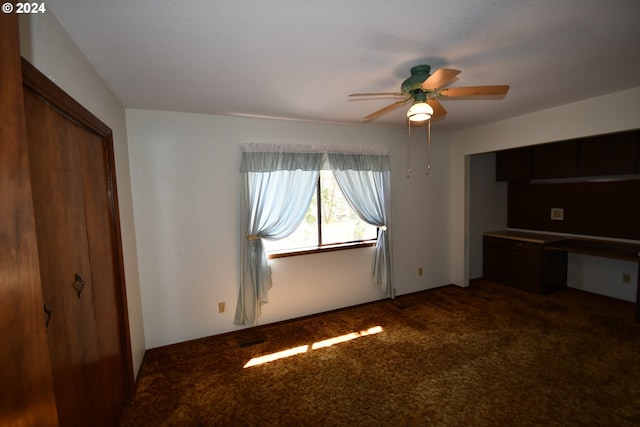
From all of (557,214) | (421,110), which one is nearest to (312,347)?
(421,110)

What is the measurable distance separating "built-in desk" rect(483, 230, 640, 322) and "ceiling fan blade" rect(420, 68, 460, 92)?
3.31 metres

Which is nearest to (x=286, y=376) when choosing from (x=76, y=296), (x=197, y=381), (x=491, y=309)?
(x=197, y=381)

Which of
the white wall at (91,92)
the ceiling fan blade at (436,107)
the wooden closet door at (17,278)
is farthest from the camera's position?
the ceiling fan blade at (436,107)

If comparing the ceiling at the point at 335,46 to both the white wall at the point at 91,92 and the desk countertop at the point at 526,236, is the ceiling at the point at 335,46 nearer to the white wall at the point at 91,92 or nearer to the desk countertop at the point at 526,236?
the white wall at the point at 91,92

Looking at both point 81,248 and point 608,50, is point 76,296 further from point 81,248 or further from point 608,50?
point 608,50

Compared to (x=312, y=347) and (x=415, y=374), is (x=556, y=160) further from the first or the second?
(x=312, y=347)

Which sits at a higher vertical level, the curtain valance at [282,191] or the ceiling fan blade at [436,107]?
the ceiling fan blade at [436,107]

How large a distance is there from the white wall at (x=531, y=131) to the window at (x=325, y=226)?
1.62 m

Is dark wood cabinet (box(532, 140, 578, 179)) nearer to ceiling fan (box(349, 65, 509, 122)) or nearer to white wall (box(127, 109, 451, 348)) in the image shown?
white wall (box(127, 109, 451, 348))

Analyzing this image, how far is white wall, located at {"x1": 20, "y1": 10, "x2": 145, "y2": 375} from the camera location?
44.9 inches

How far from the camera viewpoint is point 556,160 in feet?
12.7

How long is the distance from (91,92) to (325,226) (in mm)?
→ 2527

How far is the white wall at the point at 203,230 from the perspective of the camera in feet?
8.78

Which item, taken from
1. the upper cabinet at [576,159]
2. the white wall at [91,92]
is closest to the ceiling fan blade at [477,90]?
the white wall at [91,92]
